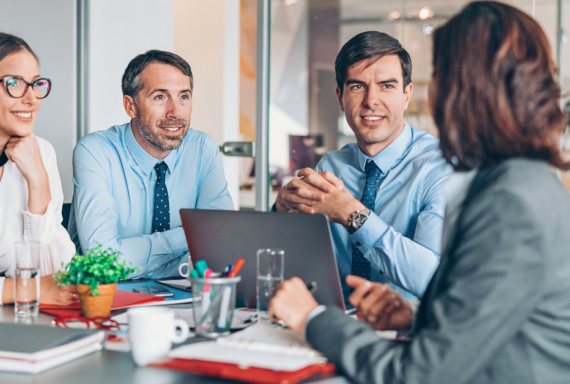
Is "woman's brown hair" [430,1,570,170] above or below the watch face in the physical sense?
above

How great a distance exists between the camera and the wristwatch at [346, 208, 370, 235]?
1.67 m

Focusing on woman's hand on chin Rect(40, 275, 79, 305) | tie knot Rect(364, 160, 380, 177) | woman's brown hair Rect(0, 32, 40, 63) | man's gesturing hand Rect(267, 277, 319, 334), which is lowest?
woman's hand on chin Rect(40, 275, 79, 305)

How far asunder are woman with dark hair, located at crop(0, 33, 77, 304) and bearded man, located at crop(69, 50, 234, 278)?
0.64 ft

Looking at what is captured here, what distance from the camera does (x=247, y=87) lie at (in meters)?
4.00

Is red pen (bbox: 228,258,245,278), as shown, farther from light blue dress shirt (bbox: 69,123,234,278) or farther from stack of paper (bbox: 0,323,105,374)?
light blue dress shirt (bbox: 69,123,234,278)

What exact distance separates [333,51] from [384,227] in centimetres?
223

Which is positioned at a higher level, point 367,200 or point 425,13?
point 425,13

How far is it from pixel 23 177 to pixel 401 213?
1472mm

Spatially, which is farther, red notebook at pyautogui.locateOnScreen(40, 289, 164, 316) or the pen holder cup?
red notebook at pyautogui.locateOnScreen(40, 289, 164, 316)

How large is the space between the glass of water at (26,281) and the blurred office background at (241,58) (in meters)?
1.86

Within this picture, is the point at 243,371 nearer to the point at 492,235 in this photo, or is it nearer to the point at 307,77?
the point at 492,235

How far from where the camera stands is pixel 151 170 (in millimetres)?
2512

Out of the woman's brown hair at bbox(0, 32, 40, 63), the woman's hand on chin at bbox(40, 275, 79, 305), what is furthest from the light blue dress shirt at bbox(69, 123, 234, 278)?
the woman's hand on chin at bbox(40, 275, 79, 305)

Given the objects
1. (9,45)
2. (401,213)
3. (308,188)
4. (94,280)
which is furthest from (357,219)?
(9,45)
